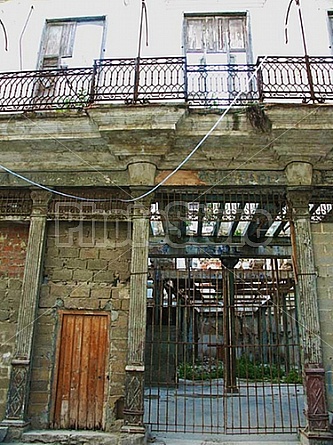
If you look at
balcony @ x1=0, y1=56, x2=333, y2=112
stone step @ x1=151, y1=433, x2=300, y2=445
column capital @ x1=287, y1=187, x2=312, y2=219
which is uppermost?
balcony @ x1=0, y1=56, x2=333, y2=112

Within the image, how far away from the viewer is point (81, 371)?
6137mm

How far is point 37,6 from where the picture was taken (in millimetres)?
8289

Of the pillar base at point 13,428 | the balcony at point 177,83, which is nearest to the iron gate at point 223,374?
the pillar base at point 13,428

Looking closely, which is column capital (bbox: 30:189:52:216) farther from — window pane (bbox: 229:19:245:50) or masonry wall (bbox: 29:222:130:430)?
window pane (bbox: 229:19:245:50)

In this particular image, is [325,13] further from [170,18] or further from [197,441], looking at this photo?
[197,441]

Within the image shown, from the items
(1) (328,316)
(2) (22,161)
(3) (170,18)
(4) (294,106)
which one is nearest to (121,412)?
(1) (328,316)

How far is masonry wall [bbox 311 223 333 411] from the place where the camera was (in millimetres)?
5848

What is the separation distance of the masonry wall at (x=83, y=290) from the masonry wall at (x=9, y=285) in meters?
0.45

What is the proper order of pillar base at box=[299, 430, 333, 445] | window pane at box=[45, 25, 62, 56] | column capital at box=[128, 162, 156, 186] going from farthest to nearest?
window pane at box=[45, 25, 62, 56]
column capital at box=[128, 162, 156, 186]
pillar base at box=[299, 430, 333, 445]

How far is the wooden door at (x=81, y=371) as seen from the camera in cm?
597

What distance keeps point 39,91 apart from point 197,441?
640 cm

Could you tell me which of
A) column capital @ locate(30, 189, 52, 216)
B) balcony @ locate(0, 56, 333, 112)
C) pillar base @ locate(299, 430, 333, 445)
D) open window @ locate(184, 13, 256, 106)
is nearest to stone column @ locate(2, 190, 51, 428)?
column capital @ locate(30, 189, 52, 216)

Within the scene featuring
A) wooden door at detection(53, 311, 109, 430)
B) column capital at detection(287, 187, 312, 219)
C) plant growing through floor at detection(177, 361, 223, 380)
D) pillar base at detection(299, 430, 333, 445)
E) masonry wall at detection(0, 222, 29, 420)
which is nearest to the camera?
pillar base at detection(299, 430, 333, 445)

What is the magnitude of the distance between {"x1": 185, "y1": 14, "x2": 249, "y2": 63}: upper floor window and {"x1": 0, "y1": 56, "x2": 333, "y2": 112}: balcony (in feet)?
2.52
